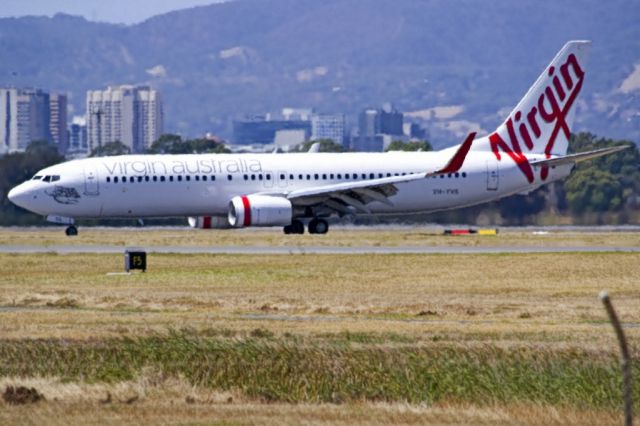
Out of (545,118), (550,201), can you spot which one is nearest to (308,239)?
(545,118)

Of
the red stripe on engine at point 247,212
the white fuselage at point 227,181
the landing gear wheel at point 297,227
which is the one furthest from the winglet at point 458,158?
the red stripe on engine at point 247,212

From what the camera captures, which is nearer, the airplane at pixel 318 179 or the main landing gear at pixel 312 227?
the airplane at pixel 318 179

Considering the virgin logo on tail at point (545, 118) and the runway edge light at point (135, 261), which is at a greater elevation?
the virgin logo on tail at point (545, 118)

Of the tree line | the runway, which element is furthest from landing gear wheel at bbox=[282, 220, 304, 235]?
the tree line

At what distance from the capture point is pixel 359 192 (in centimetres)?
6550

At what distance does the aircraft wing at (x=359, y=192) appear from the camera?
211 feet

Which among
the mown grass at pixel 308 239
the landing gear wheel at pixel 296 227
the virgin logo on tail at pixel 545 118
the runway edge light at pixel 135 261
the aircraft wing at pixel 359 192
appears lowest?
the runway edge light at pixel 135 261

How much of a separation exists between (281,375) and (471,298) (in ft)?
47.9

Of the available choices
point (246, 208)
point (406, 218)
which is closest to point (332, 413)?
point (246, 208)

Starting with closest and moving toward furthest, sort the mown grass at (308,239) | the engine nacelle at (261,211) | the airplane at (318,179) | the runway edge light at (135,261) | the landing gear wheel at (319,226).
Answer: the runway edge light at (135,261) → the mown grass at (308,239) → the engine nacelle at (261,211) → the airplane at (318,179) → the landing gear wheel at (319,226)

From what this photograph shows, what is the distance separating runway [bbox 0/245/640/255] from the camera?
55781 millimetres

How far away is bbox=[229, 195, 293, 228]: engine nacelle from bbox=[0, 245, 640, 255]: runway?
5.05 metres

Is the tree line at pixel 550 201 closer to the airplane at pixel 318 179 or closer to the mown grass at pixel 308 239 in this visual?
the mown grass at pixel 308 239

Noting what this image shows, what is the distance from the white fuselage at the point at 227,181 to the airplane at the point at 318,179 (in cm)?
4
